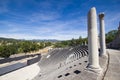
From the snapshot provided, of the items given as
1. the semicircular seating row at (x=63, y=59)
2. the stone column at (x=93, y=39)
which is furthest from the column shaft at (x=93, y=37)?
the semicircular seating row at (x=63, y=59)

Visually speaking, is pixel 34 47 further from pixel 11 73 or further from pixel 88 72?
pixel 88 72

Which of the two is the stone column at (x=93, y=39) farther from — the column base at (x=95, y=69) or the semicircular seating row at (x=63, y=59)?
the semicircular seating row at (x=63, y=59)

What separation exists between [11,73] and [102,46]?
1611 cm

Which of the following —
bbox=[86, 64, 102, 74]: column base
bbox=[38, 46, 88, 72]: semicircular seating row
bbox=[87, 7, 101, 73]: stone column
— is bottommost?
bbox=[38, 46, 88, 72]: semicircular seating row

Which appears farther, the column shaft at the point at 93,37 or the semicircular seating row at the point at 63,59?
A: the semicircular seating row at the point at 63,59

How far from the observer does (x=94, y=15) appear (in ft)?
27.6

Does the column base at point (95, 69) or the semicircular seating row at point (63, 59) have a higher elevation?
the column base at point (95, 69)

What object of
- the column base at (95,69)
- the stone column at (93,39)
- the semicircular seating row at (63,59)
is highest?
the stone column at (93,39)

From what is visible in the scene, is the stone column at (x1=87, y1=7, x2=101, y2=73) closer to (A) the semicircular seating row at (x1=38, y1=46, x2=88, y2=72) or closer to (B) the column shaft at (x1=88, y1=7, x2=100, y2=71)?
(B) the column shaft at (x1=88, y1=7, x2=100, y2=71)

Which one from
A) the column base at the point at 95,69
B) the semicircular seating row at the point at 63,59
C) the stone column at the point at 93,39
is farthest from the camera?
the semicircular seating row at the point at 63,59

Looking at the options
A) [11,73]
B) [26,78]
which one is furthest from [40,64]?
[11,73]

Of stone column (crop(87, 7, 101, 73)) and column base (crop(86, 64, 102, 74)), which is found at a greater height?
stone column (crop(87, 7, 101, 73))

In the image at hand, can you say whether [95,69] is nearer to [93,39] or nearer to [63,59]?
[93,39]

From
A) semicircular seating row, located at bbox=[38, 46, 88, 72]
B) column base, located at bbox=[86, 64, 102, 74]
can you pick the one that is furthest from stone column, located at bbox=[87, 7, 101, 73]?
semicircular seating row, located at bbox=[38, 46, 88, 72]
